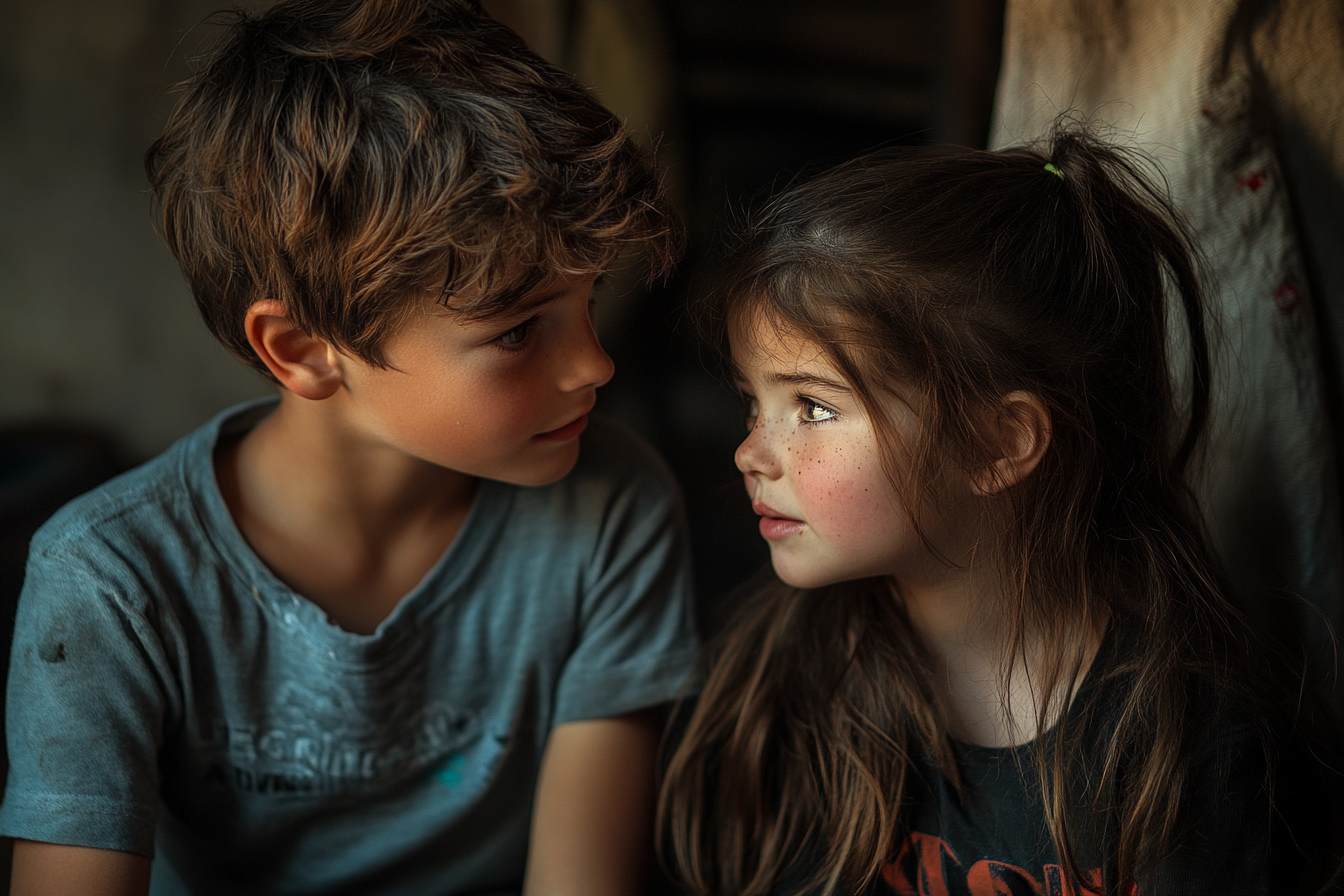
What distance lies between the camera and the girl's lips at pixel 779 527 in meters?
0.89

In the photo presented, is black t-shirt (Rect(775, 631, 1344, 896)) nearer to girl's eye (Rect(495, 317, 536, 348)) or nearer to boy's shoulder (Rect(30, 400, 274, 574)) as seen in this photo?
girl's eye (Rect(495, 317, 536, 348))

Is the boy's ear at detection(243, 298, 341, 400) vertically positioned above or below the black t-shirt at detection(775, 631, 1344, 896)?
above

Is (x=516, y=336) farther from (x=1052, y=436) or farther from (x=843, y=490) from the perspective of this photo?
(x=1052, y=436)

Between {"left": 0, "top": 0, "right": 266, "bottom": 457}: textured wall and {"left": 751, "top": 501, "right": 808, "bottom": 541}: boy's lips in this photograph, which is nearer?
{"left": 751, "top": 501, "right": 808, "bottom": 541}: boy's lips

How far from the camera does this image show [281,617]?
0.93 m

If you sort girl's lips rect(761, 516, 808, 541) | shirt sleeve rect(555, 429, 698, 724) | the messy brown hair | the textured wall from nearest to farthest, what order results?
the messy brown hair → girl's lips rect(761, 516, 808, 541) → shirt sleeve rect(555, 429, 698, 724) → the textured wall

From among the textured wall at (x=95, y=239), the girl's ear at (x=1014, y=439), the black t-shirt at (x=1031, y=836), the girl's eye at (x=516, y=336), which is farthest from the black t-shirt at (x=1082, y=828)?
the textured wall at (x=95, y=239)

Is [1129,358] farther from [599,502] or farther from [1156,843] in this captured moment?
[599,502]

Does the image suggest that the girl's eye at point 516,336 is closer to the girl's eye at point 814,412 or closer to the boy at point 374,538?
the boy at point 374,538

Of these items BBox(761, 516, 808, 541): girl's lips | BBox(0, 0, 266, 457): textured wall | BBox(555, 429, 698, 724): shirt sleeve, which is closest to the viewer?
BBox(761, 516, 808, 541): girl's lips

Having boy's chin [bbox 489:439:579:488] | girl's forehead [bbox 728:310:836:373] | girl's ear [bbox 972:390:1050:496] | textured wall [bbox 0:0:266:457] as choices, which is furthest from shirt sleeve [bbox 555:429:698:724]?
textured wall [bbox 0:0:266:457]

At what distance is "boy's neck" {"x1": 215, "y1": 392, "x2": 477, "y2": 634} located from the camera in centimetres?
94

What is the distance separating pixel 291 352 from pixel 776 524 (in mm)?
437

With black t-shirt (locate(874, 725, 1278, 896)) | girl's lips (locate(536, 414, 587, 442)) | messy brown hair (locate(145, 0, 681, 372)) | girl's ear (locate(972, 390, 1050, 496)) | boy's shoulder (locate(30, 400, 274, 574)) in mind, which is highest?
messy brown hair (locate(145, 0, 681, 372))
